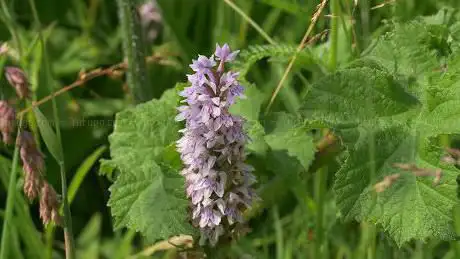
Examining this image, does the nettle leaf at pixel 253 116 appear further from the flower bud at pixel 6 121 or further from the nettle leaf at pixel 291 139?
the flower bud at pixel 6 121

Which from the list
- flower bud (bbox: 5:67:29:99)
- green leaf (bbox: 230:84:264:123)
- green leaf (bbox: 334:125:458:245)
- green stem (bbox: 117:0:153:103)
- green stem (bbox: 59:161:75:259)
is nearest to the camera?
green leaf (bbox: 334:125:458:245)

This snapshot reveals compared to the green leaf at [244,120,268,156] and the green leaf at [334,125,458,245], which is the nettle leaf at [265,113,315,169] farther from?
the green leaf at [334,125,458,245]

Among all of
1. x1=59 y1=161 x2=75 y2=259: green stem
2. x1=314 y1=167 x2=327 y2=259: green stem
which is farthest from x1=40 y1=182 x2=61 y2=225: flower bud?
x1=314 y1=167 x2=327 y2=259: green stem

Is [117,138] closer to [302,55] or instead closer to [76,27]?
[302,55]

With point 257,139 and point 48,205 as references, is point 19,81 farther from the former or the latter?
point 257,139

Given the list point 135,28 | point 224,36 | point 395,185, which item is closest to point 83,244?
point 135,28

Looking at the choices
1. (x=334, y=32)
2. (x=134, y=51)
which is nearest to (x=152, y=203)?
(x=334, y=32)

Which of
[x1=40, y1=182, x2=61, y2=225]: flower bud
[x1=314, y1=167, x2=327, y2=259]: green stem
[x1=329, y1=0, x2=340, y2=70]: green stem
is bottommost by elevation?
[x1=314, y1=167, x2=327, y2=259]: green stem
